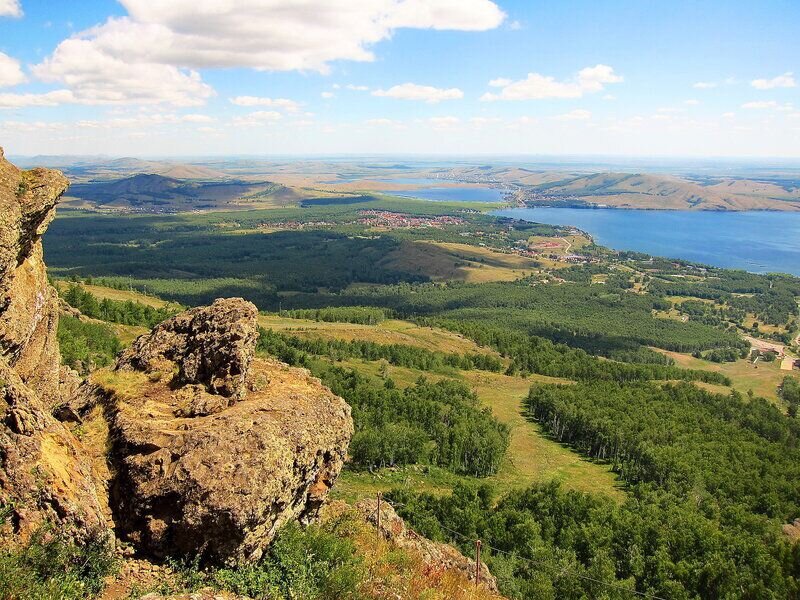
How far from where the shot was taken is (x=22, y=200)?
76.5ft

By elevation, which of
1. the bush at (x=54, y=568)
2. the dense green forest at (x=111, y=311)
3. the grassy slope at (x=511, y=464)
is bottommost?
the grassy slope at (x=511, y=464)

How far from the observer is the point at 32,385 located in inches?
1014

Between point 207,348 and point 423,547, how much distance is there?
653 inches

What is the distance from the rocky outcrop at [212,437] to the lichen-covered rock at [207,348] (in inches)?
2.2

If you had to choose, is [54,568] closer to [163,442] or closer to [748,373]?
[163,442]

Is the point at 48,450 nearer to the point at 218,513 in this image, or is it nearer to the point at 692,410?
the point at 218,513

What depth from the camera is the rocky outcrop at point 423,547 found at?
28594mm

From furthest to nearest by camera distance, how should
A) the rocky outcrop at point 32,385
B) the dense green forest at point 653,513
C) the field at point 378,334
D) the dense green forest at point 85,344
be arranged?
1. the field at point 378,334
2. the dense green forest at point 85,344
3. the dense green forest at point 653,513
4. the rocky outcrop at point 32,385

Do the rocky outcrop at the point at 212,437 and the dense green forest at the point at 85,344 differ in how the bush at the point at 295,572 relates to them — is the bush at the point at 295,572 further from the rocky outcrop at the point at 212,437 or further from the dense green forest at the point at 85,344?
the dense green forest at the point at 85,344

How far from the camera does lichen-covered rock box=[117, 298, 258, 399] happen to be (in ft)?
74.8

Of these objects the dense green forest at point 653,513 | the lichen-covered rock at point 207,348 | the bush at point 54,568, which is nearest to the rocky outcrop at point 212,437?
the lichen-covered rock at point 207,348

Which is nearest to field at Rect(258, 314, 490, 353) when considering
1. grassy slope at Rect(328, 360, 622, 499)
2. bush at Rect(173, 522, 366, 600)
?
grassy slope at Rect(328, 360, 622, 499)

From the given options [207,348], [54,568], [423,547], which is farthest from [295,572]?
[423,547]

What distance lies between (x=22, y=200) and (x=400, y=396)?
9477cm
